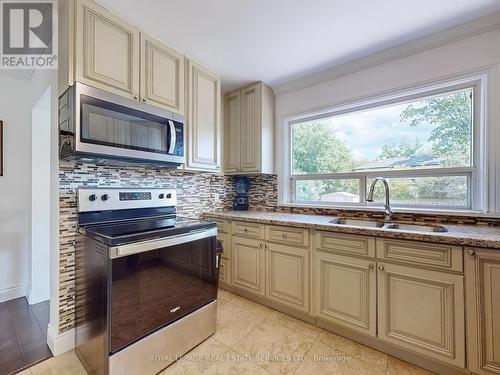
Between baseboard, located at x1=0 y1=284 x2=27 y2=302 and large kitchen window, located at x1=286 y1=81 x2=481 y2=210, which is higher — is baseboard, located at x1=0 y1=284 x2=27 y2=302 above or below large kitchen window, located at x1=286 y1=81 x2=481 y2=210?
below

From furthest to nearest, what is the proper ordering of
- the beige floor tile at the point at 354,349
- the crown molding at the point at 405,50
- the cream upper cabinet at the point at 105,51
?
the crown molding at the point at 405,50 < the beige floor tile at the point at 354,349 < the cream upper cabinet at the point at 105,51

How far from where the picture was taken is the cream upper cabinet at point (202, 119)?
2.17 metres

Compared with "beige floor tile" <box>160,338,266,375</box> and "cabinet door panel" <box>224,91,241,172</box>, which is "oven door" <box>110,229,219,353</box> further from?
"cabinet door panel" <box>224,91,241,172</box>

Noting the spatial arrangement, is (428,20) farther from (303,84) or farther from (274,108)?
(274,108)

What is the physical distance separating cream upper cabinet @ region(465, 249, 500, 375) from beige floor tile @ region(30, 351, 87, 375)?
7.30 ft

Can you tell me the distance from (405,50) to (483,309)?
1.92 metres

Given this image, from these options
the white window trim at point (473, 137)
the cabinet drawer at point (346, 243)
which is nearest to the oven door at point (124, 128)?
the cabinet drawer at point (346, 243)

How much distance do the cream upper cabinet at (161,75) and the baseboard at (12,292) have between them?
7.56 feet

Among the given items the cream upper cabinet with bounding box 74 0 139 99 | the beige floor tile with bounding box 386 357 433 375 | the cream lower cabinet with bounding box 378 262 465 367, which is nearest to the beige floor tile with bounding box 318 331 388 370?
the beige floor tile with bounding box 386 357 433 375

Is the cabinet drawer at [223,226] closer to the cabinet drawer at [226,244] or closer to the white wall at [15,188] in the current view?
the cabinet drawer at [226,244]

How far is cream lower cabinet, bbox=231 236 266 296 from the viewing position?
7.35 feet

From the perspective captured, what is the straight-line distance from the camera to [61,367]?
4.86ft

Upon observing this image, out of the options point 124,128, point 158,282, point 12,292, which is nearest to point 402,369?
point 158,282

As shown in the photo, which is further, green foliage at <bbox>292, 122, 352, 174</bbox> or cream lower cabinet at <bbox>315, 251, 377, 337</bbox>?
green foliage at <bbox>292, 122, 352, 174</bbox>
